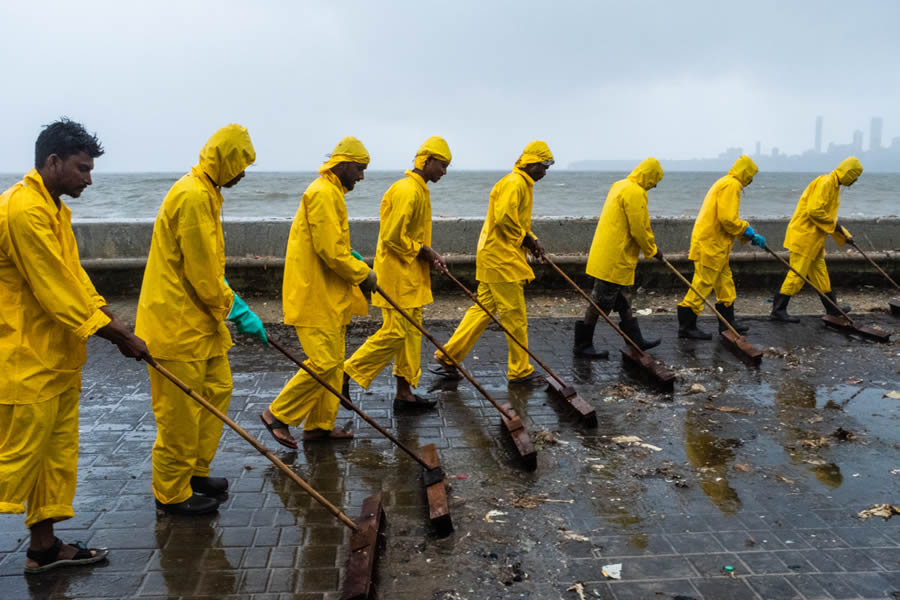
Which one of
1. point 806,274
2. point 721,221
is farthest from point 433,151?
point 806,274

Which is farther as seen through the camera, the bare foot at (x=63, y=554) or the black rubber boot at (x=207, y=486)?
the black rubber boot at (x=207, y=486)

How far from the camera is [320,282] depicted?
4.59 m

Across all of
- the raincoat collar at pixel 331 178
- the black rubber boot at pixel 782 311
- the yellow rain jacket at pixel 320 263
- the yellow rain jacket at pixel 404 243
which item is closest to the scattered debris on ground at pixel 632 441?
the yellow rain jacket at pixel 404 243

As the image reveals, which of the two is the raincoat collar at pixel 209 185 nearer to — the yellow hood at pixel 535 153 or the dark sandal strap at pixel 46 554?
the dark sandal strap at pixel 46 554

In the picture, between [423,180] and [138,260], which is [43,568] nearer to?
[423,180]

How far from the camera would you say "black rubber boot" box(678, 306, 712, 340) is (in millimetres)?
7590

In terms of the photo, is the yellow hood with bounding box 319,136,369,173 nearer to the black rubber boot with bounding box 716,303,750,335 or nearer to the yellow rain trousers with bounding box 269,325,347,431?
the yellow rain trousers with bounding box 269,325,347,431

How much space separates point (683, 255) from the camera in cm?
949

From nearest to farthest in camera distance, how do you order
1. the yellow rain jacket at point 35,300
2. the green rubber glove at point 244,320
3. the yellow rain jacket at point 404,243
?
the yellow rain jacket at point 35,300 → the green rubber glove at point 244,320 → the yellow rain jacket at point 404,243

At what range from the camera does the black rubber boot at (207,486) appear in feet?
13.0

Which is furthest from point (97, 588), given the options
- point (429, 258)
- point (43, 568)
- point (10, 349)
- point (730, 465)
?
point (730, 465)

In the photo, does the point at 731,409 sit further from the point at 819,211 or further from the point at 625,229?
the point at 819,211

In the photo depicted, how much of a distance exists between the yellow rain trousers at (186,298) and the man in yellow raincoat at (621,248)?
389 cm

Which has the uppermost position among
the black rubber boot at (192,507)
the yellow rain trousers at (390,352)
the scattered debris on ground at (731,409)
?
the yellow rain trousers at (390,352)
